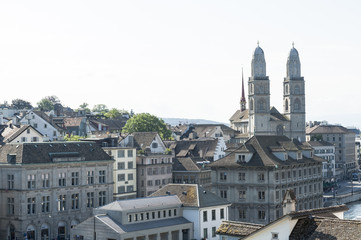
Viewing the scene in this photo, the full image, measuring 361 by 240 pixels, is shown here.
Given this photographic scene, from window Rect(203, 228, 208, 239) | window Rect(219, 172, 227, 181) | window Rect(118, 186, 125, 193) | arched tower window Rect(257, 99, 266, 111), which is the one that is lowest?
window Rect(203, 228, 208, 239)

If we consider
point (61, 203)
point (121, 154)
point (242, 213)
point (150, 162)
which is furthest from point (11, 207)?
point (150, 162)

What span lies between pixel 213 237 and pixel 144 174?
3423 centimetres

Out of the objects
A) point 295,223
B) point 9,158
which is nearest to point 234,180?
point 9,158

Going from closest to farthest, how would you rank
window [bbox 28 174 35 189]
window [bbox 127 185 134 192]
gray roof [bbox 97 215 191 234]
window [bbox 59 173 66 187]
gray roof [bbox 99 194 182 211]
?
gray roof [bbox 97 215 191 234] → gray roof [bbox 99 194 182 211] → window [bbox 28 174 35 189] → window [bbox 59 173 66 187] → window [bbox 127 185 134 192]

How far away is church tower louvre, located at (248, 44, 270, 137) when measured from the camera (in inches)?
7628

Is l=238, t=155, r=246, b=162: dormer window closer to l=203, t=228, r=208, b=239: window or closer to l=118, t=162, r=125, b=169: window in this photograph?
l=203, t=228, r=208, b=239: window

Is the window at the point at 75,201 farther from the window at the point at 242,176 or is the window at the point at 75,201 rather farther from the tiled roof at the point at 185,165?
the tiled roof at the point at 185,165

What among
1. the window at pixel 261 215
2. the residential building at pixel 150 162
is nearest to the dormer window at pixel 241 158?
the window at pixel 261 215

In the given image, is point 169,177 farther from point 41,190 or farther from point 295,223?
point 295,223

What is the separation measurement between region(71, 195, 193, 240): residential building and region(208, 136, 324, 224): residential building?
17858 millimetres

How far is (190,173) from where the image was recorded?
406 ft

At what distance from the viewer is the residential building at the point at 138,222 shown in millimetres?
74688

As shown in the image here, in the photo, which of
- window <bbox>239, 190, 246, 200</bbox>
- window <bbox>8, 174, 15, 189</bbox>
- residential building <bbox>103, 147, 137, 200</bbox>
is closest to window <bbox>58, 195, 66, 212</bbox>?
window <bbox>8, 174, 15, 189</bbox>

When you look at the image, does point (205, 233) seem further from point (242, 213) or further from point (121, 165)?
point (121, 165)
